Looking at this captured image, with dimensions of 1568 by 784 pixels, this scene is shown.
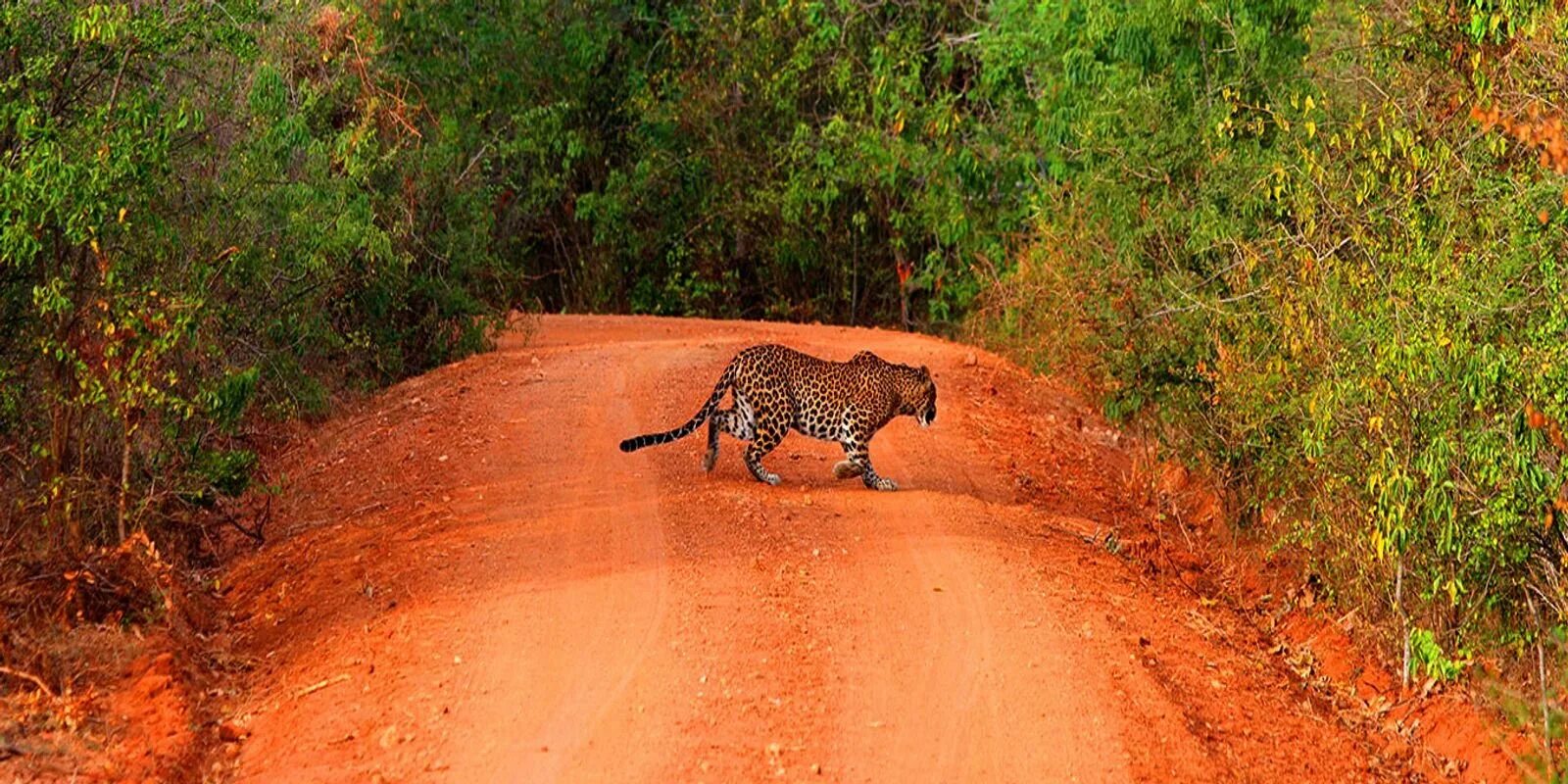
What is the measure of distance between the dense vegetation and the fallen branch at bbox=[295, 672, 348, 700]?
1.79m

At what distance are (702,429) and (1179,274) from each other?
405 centimetres

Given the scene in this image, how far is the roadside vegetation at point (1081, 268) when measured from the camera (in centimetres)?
1009

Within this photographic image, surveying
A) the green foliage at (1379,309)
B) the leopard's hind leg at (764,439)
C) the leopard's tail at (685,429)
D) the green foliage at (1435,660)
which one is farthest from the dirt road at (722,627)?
the green foliage at (1379,309)

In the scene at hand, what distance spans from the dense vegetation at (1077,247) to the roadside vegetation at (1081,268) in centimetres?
4

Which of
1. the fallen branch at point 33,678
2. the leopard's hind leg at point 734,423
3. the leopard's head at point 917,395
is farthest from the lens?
the leopard's head at point 917,395

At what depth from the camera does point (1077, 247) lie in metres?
18.5

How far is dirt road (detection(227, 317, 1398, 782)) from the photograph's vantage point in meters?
8.92

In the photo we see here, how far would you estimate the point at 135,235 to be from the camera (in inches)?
454

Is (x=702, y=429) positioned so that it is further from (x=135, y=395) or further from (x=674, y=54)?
(x=674, y=54)

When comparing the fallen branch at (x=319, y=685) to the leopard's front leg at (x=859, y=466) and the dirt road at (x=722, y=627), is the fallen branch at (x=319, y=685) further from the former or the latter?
the leopard's front leg at (x=859, y=466)

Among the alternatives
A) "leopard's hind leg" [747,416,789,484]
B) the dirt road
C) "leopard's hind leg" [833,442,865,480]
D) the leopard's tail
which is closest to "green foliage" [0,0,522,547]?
the dirt road

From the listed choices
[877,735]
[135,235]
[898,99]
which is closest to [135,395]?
[135,235]

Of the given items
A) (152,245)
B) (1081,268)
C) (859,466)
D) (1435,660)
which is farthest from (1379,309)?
(1081,268)

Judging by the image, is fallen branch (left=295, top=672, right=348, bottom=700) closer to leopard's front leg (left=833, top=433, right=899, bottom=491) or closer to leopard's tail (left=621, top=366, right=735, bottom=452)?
leopard's tail (left=621, top=366, right=735, bottom=452)
